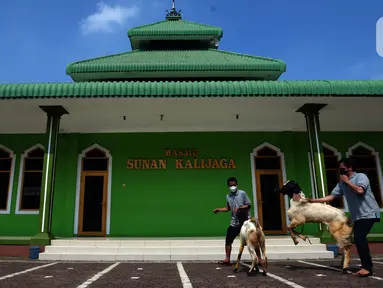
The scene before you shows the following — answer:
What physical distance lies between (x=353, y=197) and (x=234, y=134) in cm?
638

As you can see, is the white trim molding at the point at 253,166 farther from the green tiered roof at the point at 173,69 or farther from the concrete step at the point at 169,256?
the concrete step at the point at 169,256

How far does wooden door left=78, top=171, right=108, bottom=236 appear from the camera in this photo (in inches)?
398

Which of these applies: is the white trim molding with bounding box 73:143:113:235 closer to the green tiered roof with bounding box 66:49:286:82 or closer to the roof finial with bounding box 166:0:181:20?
the green tiered roof with bounding box 66:49:286:82

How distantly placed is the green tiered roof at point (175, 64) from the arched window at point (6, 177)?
12.4ft

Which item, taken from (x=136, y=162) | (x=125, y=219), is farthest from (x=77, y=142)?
(x=125, y=219)

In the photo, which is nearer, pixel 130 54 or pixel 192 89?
pixel 192 89

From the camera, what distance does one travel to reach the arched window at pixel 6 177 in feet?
34.3

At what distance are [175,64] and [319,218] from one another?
8.34 meters

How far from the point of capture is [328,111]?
921cm

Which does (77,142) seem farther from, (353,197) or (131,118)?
(353,197)

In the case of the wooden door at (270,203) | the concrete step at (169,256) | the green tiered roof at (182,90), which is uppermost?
the green tiered roof at (182,90)

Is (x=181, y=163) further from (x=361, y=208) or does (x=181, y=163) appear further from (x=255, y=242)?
(x=361, y=208)

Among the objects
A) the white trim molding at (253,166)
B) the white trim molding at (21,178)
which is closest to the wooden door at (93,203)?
the white trim molding at (21,178)

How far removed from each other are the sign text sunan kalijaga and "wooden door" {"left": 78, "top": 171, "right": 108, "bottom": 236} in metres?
1.18
